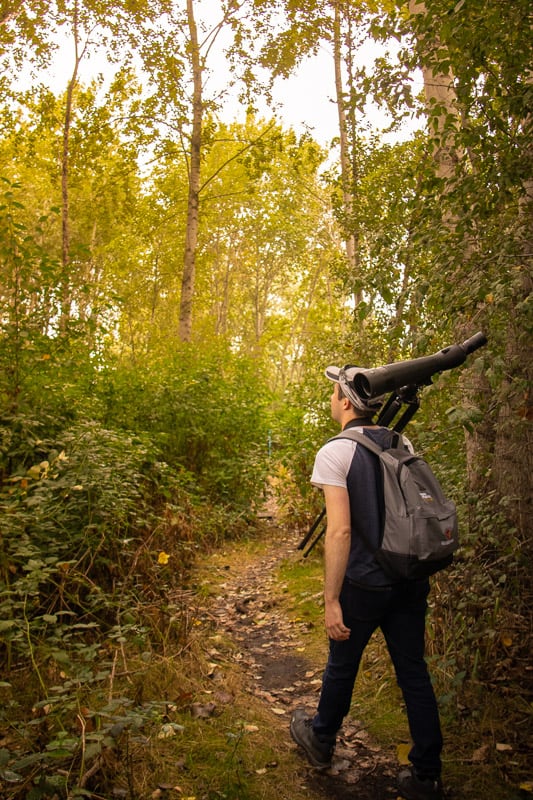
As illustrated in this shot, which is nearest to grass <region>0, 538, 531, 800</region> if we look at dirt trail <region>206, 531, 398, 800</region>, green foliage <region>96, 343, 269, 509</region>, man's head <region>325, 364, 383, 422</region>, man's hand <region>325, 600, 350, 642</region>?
dirt trail <region>206, 531, 398, 800</region>

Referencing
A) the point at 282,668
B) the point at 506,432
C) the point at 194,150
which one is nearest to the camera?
the point at 506,432

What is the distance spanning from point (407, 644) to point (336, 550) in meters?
0.65

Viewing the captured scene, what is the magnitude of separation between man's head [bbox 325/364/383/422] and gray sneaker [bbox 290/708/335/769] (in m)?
1.88

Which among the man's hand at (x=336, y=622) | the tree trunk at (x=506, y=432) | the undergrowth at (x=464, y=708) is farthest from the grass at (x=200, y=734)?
the tree trunk at (x=506, y=432)

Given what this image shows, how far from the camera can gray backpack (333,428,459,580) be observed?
9.30ft

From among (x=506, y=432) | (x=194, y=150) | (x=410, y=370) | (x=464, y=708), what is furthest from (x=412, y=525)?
(x=194, y=150)

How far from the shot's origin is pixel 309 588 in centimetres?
→ 705

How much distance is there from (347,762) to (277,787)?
526 millimetres

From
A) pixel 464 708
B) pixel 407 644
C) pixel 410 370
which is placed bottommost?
pixel 464 708

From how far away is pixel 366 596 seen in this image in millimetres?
3021

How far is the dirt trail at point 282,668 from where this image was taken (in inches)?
135

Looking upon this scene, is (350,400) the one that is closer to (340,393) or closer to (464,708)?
(340,393)

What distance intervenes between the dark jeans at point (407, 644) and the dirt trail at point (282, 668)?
47cm

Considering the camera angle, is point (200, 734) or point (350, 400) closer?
point (350, 400)
